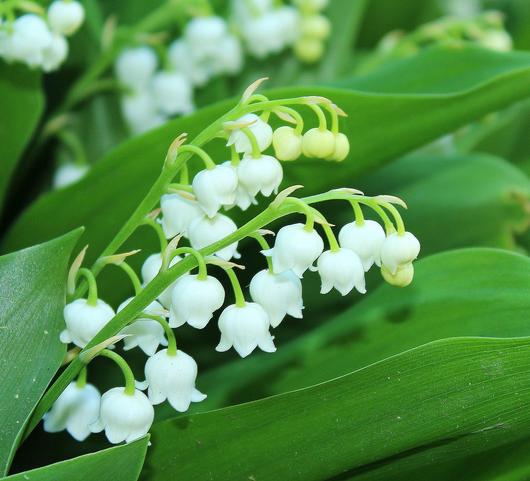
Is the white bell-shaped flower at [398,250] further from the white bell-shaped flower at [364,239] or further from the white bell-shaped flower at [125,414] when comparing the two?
the white bell-shaped flower at [125,414]

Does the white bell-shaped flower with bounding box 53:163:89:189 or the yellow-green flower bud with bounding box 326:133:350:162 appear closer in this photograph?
the yellow-green flower bud with bounding box 326:133:350:162

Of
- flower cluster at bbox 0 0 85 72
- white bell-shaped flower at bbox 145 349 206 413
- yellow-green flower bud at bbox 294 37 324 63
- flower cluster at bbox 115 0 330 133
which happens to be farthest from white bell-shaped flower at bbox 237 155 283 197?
yellow-green flower bud at bbox 294 37 324 63

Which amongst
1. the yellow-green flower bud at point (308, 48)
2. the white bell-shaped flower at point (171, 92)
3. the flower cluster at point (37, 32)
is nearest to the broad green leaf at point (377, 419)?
the flower cluster at point (37, 32)

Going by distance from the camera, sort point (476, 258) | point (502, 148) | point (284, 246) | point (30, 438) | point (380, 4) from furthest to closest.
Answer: point (380, 4), point (502, 148), point (30, 438), point (476, 258), point (284, 246)

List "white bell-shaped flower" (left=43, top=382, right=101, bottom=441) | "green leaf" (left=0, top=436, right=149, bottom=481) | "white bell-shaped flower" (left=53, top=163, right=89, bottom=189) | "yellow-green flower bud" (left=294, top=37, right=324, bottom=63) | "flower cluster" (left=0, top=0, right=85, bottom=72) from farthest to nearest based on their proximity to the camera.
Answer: "yellow-green flower bud" (left=294, top=37, right=324, bottom=63) → "white bell-shaped flower" (left=53, top=163, right=89, bottom=189) → "flower cluster" (left=0, top=0, right=85, bottom=72) → "white bell-shaped flower" (left=43, top=382, right=101, bottom=441) → "green leaf" (left=0, top=436, right=149, bottom=481)

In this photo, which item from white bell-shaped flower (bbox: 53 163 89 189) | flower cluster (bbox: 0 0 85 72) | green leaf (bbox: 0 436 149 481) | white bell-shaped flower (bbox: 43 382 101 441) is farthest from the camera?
white bell-shaped flower (bbox: 53 163 89 189)

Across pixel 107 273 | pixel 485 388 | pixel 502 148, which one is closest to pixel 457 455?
pixel 485 388

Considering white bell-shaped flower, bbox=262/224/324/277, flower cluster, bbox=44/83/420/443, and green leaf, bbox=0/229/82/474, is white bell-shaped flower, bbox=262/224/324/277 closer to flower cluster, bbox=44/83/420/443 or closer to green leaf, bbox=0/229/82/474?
flower cluster, bbox=44/83/420/443

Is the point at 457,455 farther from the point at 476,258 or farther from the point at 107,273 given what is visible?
the point at 107,273
